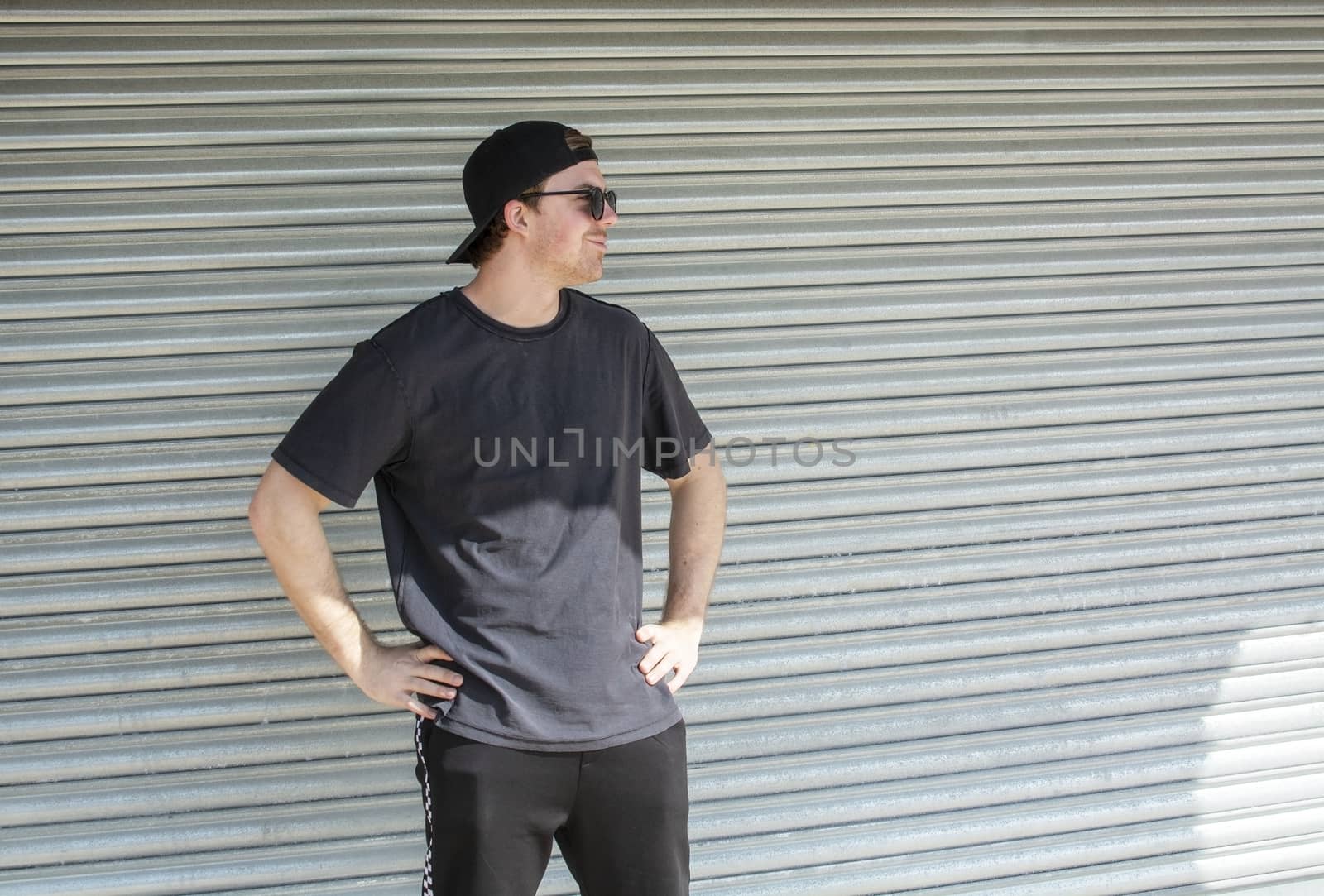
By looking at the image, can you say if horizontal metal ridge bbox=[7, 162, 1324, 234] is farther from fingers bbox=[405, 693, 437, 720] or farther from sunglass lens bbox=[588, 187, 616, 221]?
fingers bbox=[405, 693, 437, 720]

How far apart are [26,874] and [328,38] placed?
252 cm

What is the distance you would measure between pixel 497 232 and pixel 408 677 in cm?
103

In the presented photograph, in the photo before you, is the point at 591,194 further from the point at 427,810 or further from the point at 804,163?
the point at 427,810

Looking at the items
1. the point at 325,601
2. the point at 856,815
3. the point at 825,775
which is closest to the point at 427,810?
the point at 325,601

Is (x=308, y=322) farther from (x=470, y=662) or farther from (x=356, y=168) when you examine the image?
(x=470, y=662)

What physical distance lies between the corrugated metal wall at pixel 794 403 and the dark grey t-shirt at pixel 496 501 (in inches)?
34.3

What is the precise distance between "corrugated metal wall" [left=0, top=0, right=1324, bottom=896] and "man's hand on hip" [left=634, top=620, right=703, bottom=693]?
2.17ft

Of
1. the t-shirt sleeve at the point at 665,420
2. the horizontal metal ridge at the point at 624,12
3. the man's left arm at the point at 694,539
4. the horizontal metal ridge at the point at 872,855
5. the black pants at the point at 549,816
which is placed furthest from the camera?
the horizontal metal ridge at the point at 872,855

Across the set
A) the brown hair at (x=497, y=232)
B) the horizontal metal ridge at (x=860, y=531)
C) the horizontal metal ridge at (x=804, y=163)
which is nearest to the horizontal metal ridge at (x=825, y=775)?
the horizontal metal ridge at (x=860, y=531)

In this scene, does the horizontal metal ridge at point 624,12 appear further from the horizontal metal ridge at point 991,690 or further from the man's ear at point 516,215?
the horizontal metal ridge at point 991,690

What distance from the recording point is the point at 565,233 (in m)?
2.64

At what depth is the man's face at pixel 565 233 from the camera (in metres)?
2.63

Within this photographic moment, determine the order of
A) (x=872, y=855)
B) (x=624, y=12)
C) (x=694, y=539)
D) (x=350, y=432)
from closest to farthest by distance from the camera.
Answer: (x=350, y=432)
(x=694, y=539)
(x=624, y=12)
(x=872, y=855)

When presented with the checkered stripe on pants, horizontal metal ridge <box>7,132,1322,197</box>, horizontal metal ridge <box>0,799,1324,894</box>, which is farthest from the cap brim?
horizontal metal ridge <box>0,799,1324,894</box>
